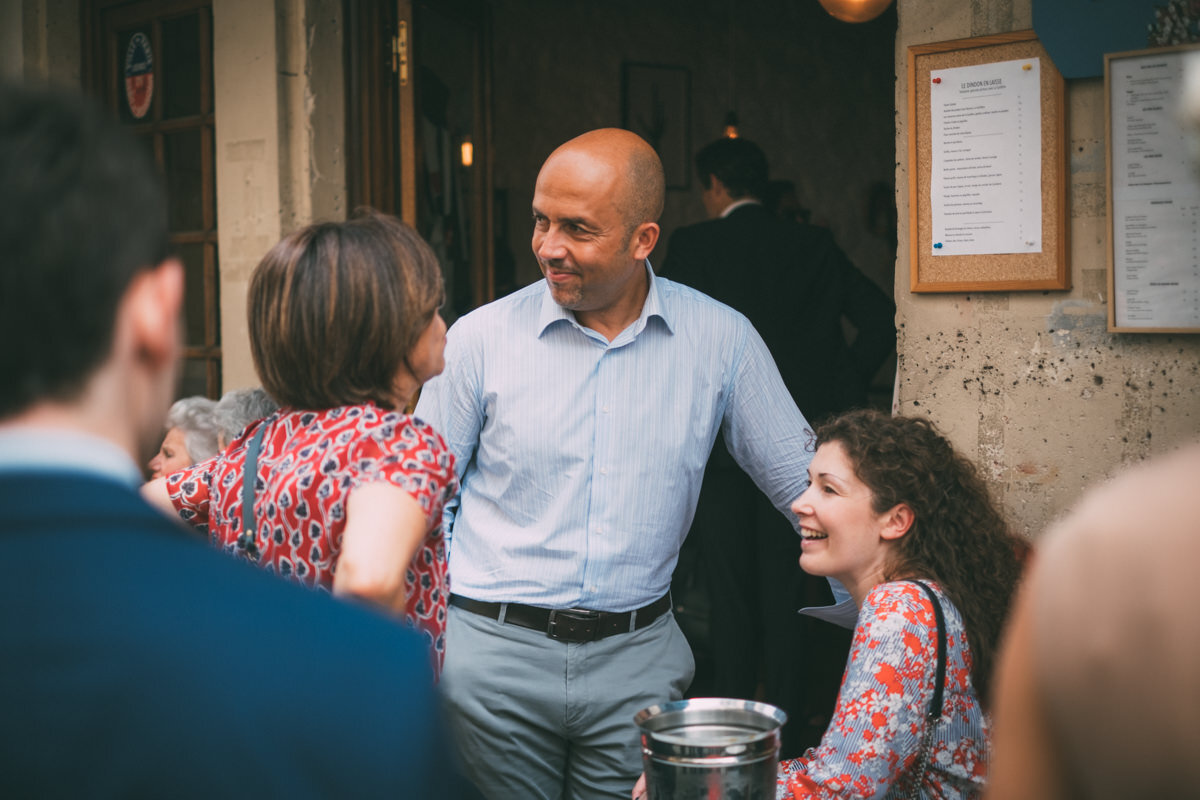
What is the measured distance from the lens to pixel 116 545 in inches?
25.4

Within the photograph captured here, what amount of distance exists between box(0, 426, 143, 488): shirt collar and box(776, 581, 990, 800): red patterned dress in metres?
1.40

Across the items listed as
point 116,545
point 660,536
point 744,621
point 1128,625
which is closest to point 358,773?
point 116,545

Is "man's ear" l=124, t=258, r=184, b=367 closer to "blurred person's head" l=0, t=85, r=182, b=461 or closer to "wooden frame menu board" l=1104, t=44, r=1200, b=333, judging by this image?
"blurred person's head" l=0, t=85, r=182, b=461

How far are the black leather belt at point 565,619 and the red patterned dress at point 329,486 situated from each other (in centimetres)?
75

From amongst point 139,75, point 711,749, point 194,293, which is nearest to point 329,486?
point 711,749

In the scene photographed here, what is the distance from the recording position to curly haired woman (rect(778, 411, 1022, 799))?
70.7 inches

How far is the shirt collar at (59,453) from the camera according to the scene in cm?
66

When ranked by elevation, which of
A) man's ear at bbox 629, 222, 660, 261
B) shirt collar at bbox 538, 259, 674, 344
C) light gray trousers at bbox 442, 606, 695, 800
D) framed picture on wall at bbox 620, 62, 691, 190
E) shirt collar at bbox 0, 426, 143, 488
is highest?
framed picture on wall at bbox 620, 62, 691, 190

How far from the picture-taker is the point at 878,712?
1786 millimetres

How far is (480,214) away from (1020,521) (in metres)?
2.44

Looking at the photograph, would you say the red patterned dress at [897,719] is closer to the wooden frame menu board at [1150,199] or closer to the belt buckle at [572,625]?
the belt buckle at [572,625]

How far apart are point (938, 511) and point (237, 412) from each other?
210 centimetres

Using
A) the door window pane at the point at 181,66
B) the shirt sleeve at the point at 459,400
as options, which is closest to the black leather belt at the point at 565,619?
the shirt sleeve at the point at 459,400

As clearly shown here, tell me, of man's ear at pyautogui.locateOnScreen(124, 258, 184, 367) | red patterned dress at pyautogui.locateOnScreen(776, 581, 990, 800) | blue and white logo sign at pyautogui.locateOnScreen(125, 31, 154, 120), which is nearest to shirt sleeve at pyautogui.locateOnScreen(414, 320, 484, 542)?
red patterned dress at pyautogui.locateOnScreen(776, 581, 990, 800)
